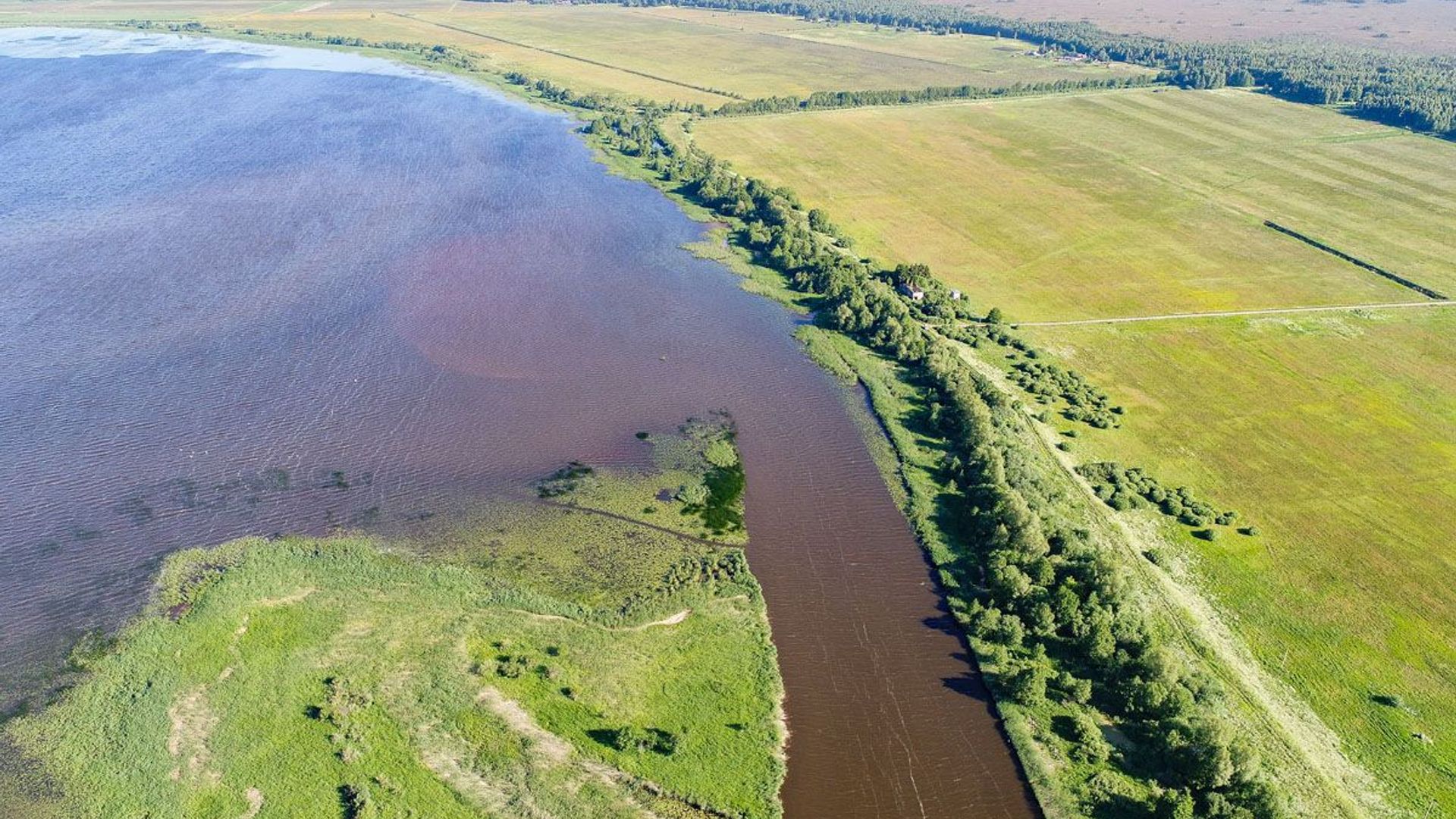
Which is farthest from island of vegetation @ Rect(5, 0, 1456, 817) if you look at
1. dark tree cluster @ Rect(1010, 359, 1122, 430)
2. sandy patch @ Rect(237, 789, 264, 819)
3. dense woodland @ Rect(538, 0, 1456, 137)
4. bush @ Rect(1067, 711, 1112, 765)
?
sandy patch @ Rect(237, 789, 264, 819)

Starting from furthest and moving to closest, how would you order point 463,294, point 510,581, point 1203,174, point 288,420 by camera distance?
point 1203,174
point 463,294
point 288,420
point 510,581

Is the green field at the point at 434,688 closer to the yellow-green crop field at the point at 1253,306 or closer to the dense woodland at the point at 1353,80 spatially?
the yellow-green crop field at the point at 1253,306

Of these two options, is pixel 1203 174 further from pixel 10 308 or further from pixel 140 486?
pixel 10 308

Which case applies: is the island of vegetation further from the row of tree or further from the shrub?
the shrub

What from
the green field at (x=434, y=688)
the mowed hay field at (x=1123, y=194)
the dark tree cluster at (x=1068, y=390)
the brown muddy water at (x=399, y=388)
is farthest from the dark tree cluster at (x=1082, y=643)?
the mowed hay field at (x=1123, y=194)

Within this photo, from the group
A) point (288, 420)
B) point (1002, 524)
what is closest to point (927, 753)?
point (1002, 524)

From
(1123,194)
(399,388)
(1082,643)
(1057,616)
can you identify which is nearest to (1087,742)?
(1082,643)
